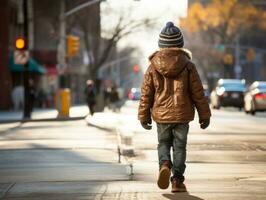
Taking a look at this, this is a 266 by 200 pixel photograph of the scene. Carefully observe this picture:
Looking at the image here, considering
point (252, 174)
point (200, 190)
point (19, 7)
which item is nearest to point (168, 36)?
point (200, 190)

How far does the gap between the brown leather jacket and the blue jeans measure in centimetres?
12

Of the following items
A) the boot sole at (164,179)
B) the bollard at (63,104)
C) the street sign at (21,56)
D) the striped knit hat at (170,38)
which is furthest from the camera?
the bollard at (63,104)

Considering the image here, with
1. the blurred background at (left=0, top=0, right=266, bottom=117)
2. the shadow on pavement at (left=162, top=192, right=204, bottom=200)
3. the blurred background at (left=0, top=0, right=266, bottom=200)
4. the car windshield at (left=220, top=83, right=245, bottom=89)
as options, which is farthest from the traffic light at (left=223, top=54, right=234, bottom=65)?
the shadow on pavement at (left=162, top=192, right=204, bottom=200)

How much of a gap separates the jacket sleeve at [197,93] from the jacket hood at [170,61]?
0.13 m

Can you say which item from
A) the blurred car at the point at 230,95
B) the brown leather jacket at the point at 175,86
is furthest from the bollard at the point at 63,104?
the brown leather jacket at the point at 175,86

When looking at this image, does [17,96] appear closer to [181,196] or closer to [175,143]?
[175,143]

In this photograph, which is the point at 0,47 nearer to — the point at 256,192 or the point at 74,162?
the point at 74,162

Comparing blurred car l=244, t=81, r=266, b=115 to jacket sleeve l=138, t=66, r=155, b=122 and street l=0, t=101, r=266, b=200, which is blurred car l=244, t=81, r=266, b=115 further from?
jacket sleeve l=138, t=66, r=155, b=122

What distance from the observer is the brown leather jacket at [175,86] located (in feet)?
32.7

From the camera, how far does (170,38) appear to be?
33.1 feet

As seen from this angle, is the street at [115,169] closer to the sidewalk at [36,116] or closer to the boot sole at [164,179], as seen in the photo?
the boot sole at [164,179]

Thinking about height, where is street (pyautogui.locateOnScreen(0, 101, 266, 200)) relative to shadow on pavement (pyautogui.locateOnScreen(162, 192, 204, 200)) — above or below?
below

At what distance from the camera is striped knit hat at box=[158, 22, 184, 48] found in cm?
1006

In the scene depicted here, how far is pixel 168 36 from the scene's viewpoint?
33.1 ft
